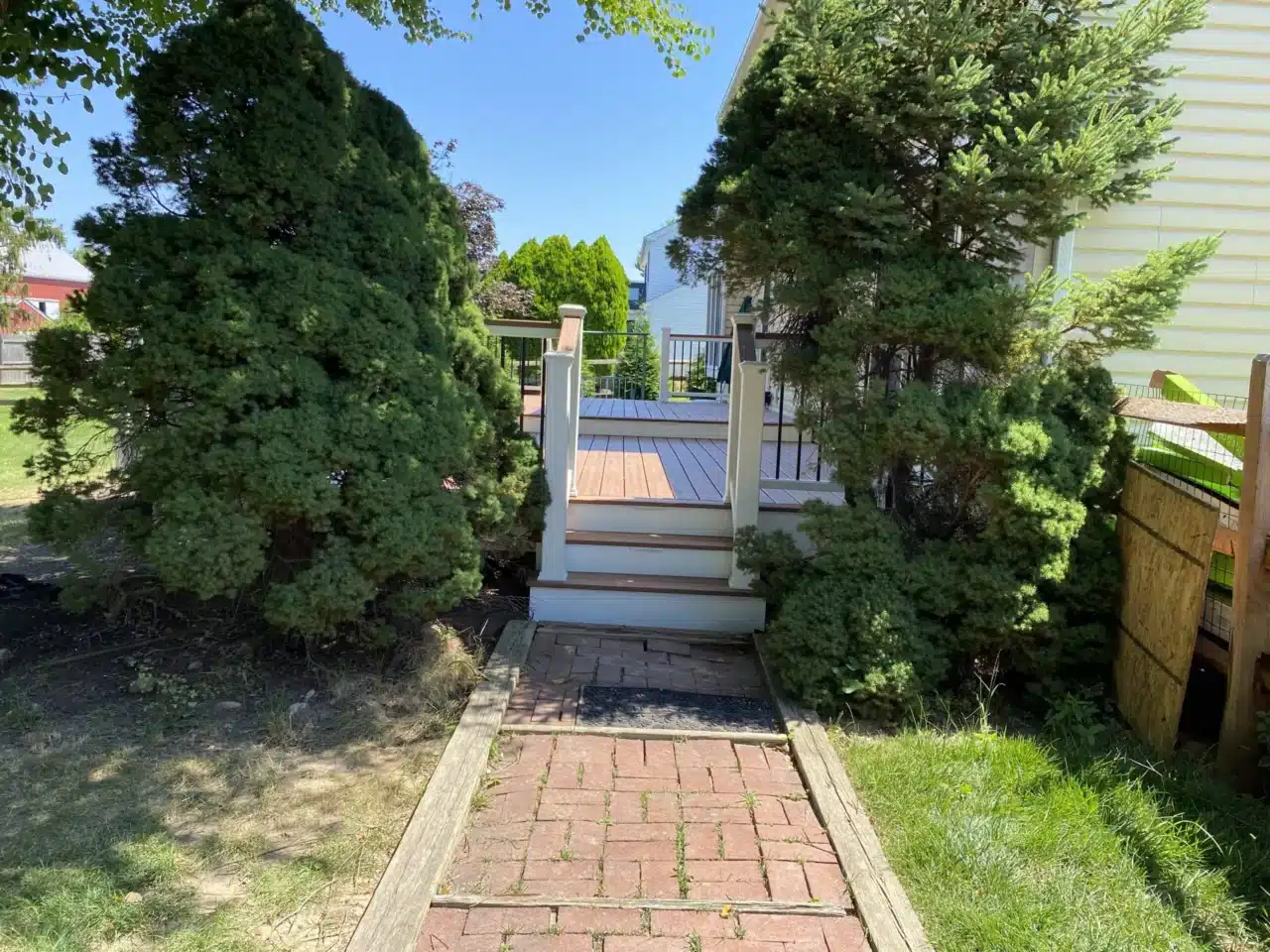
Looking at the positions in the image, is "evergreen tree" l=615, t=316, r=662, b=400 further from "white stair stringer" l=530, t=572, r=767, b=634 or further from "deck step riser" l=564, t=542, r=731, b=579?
"white stair stringer" l=530, t=572, r=767, b=634

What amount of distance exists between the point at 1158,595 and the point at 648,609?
2428mm

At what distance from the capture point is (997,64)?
144 inches

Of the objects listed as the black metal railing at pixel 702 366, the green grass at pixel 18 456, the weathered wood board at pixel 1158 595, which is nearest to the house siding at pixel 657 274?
the black metal railing at pixel 702 366

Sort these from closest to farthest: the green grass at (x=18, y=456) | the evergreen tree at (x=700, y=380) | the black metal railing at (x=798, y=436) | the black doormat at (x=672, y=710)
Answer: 1. the black doormat at (x=672, y=710)
2. the green grass at (x=18, y=456)
3. the black metal railing at (x=798, y=436)
4. the evergreen tree at (x=700, y=380)

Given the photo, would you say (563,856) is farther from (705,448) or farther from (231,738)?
(705,448)

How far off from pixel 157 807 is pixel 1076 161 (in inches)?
166

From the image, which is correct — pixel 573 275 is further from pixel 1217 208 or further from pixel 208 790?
pixel 208 790

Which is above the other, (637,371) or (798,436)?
(637,371)

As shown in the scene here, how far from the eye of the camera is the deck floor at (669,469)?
524 centimetres

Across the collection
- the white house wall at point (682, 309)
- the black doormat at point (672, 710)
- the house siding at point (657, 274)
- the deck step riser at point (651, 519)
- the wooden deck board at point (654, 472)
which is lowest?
the black doormat at point (672, 710)

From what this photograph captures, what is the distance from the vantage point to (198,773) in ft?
9.48

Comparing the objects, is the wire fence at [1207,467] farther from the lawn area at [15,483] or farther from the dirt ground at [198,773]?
the lawn area at [15,483]

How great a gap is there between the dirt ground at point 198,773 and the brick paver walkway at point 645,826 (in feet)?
1.11

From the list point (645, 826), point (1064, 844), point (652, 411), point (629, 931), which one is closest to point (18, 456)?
point (652, 411)
